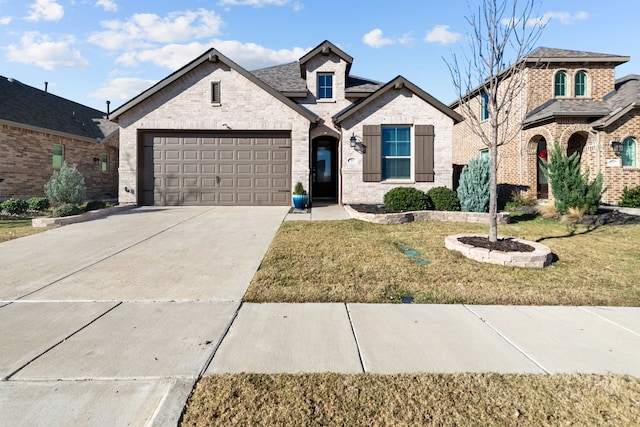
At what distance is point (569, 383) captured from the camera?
2.55 metres

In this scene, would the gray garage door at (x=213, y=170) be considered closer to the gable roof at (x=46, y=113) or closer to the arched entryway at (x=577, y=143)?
the gable roof at (x=46, y=113)

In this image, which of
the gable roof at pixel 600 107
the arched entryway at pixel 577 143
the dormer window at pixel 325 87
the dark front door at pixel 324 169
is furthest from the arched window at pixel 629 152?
the dormer window at pixel 325 87

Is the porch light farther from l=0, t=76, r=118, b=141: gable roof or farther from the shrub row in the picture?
l=0, t=76, r=118, b=141: gable roof

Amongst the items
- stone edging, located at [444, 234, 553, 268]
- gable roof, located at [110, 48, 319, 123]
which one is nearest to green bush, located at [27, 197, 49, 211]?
gable roof, located at [110, 48, 319, 123]

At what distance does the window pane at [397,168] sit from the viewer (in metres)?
13.1

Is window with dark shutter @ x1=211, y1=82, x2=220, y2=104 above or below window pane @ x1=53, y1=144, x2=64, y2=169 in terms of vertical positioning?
above

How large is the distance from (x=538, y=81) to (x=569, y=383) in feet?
56.2

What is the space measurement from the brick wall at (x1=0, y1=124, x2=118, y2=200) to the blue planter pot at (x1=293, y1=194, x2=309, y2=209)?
12.3 m

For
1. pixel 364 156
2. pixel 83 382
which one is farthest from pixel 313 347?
pixel 364 156

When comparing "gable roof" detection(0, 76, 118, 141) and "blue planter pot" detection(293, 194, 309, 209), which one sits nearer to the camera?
"blue planter pot" detection(293, 194, 309, 209)

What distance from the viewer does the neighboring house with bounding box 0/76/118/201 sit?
14.2m

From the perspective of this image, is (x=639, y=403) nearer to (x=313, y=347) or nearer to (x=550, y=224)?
(x=313, y=347)

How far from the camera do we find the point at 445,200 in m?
11.1

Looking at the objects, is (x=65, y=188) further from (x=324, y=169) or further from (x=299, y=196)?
(x=324, y=169)
